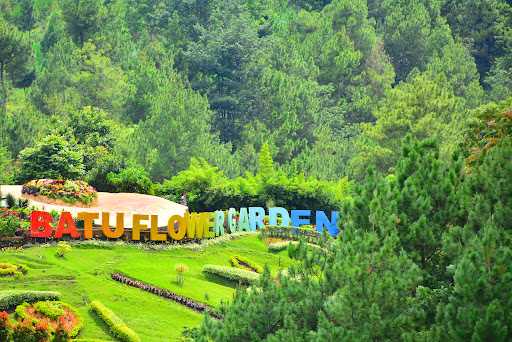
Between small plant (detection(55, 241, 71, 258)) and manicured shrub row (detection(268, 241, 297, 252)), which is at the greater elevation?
small plant (detection(55, 241, 71, 258))

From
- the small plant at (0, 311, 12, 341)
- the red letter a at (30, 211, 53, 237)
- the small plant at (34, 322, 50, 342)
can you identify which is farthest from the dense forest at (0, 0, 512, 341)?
the red letter a at (30, 211, 53, 237)

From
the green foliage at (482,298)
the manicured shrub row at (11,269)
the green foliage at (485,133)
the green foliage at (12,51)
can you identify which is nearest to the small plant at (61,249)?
the manicured shrub row at (11,269)

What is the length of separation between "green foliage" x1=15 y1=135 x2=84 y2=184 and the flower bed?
2704mm

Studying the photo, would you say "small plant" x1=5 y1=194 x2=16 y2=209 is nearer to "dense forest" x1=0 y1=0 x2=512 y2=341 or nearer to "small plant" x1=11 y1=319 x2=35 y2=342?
"dense forest" x1=0 y1=0 x2=512 y2=341

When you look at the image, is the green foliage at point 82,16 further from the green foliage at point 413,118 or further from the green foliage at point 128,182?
the green foliage at point 413,118

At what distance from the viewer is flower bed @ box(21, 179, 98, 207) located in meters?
24.8

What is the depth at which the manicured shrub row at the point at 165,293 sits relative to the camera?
17906mm

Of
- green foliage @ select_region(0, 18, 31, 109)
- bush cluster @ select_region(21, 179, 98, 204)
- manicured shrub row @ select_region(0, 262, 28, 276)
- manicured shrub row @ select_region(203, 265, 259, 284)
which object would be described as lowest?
manicured shrub row @ select_region(203, 265, 259, 284)

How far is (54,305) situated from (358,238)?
9.67 meters

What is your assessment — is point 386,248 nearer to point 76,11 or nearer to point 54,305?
point 54,305

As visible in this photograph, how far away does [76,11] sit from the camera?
185 ft

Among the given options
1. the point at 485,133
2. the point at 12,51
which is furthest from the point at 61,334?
the point at 12,51

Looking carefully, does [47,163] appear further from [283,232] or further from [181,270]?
[181,270]

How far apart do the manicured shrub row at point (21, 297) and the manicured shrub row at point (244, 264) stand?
28.0 ft
